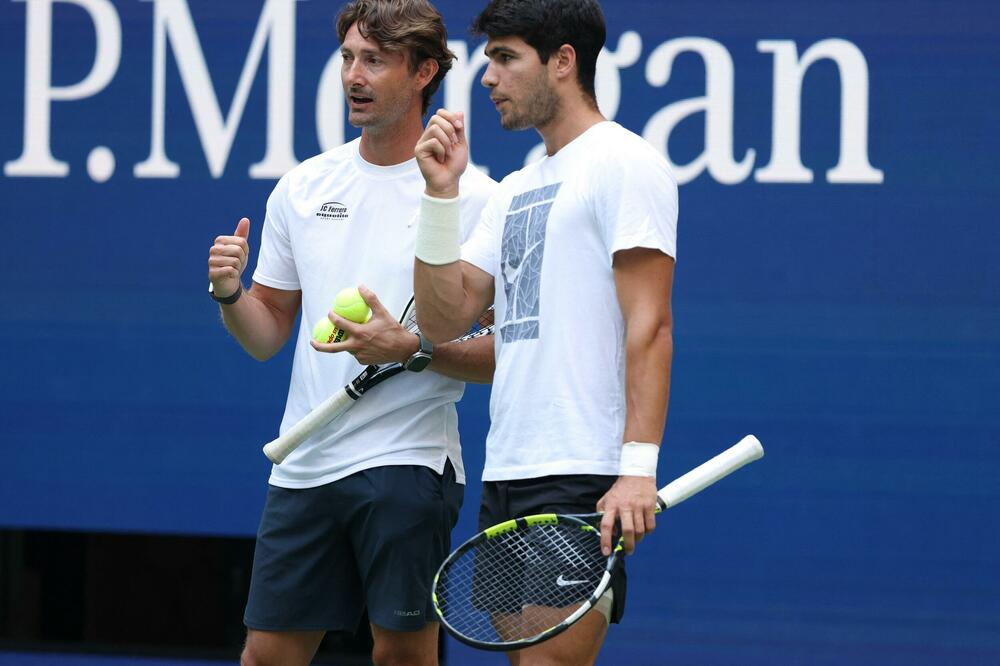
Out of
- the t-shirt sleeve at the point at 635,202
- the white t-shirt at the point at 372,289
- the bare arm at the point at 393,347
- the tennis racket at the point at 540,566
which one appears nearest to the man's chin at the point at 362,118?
the white t-shirt at the point at 372,289

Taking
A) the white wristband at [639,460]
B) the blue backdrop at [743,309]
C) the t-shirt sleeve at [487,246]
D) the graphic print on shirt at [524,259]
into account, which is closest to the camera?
the white wristband at [639,460]

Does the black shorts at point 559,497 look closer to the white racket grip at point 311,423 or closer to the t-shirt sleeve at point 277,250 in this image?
the white racket grip at point 311,423

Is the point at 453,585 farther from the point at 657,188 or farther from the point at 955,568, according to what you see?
the point at 955,568

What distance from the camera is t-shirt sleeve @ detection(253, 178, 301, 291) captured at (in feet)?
9.97

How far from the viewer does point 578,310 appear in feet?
8.17

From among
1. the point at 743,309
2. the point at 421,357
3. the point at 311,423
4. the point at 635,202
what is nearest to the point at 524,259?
the point at 635,202

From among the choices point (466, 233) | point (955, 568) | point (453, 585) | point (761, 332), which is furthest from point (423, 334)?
point (955, 568)

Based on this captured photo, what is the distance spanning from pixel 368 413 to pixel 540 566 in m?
0.59

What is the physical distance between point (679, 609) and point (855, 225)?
3.53 ft

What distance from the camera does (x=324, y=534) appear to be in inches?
115

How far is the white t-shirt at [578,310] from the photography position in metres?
2.47

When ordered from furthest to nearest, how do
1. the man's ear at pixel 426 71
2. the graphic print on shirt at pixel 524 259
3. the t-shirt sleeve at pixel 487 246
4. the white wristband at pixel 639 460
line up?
1. the man's ear at pixel 426 71
2. the t-shirt sleeve at pixel 487 246
3. the graphic print on shirt at pixel 524 259
4. the white wristband at pixel 639 460

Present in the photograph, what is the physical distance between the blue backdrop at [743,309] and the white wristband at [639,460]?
57.1 inches

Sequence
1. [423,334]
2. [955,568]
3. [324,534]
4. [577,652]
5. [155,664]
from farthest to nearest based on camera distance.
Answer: [155,664]
[955,568]
[324,534]
[423,334]
[577,652]
